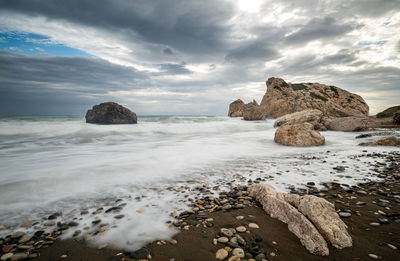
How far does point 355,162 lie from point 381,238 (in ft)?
11.9

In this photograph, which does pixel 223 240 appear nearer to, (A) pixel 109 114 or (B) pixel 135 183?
(B) pixel 135 183

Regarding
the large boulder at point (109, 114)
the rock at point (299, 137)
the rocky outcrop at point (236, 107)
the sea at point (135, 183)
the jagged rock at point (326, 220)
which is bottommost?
the sea at point (135, 183)

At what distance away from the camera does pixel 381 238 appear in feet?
6.23

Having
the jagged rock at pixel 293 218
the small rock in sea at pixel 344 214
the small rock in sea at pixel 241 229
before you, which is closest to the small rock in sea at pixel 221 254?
the small rock in sea at pixel 241 229

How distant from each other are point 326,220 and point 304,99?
88.1 feet

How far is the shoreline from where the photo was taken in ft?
5.64

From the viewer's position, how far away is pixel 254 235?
2.00 meters

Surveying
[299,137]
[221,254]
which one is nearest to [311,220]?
[221,254]

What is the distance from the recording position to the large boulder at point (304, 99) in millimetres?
24016

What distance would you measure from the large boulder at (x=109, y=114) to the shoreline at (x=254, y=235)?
18959 millimetres

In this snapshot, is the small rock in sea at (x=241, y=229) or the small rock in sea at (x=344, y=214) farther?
the small rock in sea at (x=344, y=214)

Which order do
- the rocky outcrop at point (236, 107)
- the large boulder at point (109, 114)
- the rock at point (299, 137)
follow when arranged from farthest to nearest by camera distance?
the rocky outcrop at point (236, 107), the large boulder at point (109, 114), the rock at point (299, 137)

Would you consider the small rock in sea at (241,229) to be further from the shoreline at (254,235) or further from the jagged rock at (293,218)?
the jagged rock at (293,218)

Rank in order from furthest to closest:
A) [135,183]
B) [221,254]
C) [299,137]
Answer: [299,137] → [135,183] → [221,254]
